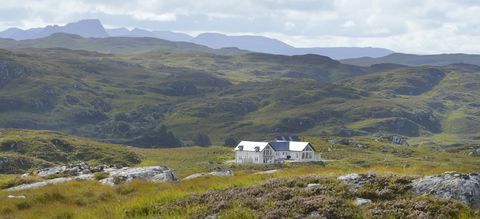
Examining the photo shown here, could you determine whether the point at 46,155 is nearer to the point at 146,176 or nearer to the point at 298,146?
the point at 298,146

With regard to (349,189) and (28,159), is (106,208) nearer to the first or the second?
(349,189)

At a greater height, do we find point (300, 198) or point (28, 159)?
point (300, 198)

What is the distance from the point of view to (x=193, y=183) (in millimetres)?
23625

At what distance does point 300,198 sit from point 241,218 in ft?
7.64

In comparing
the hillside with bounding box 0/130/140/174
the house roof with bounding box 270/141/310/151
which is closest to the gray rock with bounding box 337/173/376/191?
the house roof with bounding box 270/141/310/151

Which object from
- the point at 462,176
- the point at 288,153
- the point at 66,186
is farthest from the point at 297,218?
the point at 288,153

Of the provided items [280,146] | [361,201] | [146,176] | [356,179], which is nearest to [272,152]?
[280,146]

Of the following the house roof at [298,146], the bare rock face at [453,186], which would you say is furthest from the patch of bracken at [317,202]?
the house roof at [298,146]

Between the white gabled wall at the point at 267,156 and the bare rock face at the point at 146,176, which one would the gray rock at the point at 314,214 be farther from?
the white gabled wall at the point at 267,156

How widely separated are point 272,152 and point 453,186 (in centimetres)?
16072

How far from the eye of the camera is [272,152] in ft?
580

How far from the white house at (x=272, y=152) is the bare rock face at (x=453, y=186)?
157 m

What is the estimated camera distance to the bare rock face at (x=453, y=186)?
639 inches

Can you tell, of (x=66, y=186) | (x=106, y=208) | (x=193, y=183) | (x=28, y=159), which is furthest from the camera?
(x=28, y=159)
